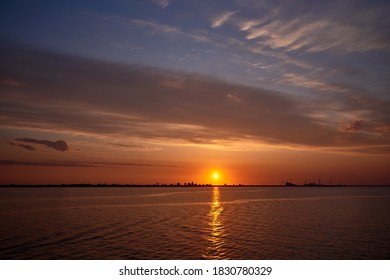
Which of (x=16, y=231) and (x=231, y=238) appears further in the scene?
(x=16, y=231)

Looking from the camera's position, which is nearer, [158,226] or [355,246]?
[355,246]

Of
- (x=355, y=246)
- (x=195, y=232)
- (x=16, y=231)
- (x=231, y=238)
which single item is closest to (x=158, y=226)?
(x=195, y=232)

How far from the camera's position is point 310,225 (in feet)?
164

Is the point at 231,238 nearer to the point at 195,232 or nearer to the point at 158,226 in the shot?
the point at 195,232

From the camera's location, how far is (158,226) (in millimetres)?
47375

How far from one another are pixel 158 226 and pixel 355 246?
86.1 feet

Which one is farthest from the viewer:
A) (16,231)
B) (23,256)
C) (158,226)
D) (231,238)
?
(158,226)

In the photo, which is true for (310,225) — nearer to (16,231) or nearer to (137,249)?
(137,249)
